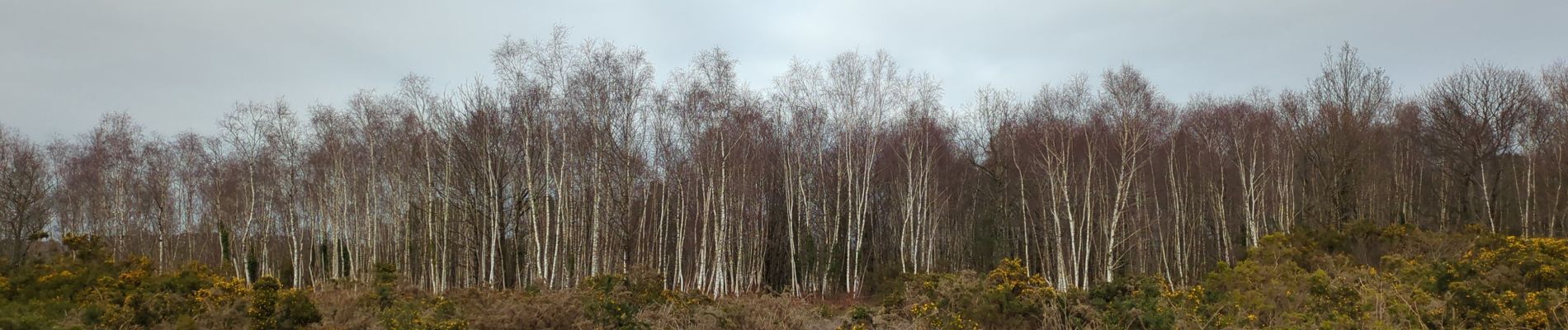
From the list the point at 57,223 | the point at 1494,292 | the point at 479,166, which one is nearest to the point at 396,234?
the point at 479,166

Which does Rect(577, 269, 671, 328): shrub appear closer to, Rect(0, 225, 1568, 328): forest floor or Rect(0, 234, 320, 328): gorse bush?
Rect(0, 225, 1568, 328): forest floor

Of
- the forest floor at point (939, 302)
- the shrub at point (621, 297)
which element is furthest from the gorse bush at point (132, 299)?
the shrub at point (621, 297)

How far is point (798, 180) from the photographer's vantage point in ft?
76.1

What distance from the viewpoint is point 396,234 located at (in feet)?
76.3

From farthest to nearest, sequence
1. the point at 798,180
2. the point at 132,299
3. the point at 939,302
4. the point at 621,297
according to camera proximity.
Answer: the point at 798,180 < the point at 621,297 < the point at 939,302 < the point at 132,299

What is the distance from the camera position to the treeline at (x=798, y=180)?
719 inches

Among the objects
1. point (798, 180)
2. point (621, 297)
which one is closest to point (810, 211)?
point (798, 180)

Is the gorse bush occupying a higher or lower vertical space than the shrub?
higher

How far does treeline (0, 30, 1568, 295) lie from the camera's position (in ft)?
59.9

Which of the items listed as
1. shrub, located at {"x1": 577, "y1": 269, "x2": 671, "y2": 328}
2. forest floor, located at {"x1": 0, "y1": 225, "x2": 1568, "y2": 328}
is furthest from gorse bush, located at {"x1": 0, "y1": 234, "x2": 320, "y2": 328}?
shrub, located at {"x1": 577, "y1": 269, "x2": 671, "y2": 328}

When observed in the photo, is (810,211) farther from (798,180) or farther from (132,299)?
(132,299)

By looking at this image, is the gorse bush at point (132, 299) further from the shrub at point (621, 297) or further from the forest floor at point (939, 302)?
the shrub at point (621, 297)

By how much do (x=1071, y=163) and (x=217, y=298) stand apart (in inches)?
753

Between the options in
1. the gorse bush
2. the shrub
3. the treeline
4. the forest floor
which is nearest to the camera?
the forest floor
